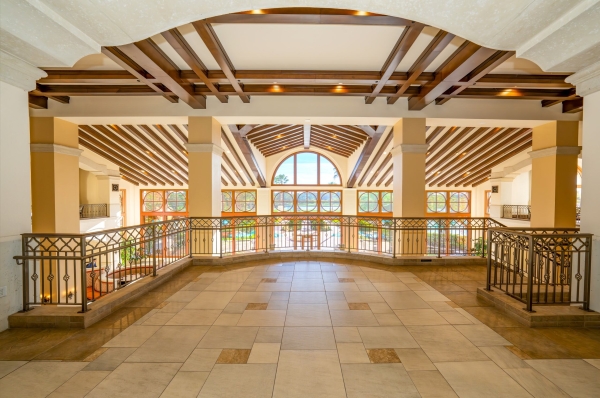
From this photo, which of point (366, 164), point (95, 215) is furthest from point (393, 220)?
point (95, 215)

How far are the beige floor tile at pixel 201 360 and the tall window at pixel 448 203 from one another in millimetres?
18564

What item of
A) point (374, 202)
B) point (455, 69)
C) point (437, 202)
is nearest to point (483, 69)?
point (455, 69)

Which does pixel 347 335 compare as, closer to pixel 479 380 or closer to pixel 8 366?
pixel 479 380

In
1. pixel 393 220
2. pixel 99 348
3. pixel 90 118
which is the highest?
pixel 90 118

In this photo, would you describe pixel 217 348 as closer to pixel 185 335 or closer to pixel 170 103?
pixel 185 335

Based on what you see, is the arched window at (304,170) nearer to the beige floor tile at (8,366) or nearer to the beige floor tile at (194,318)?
the beige floor tile at (194,318)

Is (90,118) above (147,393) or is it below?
above

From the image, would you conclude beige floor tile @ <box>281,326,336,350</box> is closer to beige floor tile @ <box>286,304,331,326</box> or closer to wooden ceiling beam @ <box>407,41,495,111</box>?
beige floor tile @ <box>286,304,331,326</box>

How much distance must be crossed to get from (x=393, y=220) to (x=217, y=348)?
5.56 metres

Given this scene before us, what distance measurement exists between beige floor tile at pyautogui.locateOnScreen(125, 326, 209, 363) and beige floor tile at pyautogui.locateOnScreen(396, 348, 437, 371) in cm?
218

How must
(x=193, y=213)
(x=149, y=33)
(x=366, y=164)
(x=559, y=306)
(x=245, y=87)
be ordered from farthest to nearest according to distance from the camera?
(x=366, y=164) → (x=193, y=213) → (x=245, y=87) → (x=559, y=306) → (x=149, y=33)

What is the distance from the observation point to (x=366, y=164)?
48.1ft

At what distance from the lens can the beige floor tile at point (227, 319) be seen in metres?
3.62

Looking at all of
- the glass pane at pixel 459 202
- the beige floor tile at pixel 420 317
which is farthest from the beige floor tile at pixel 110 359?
the glass pane at pixel 459 202
